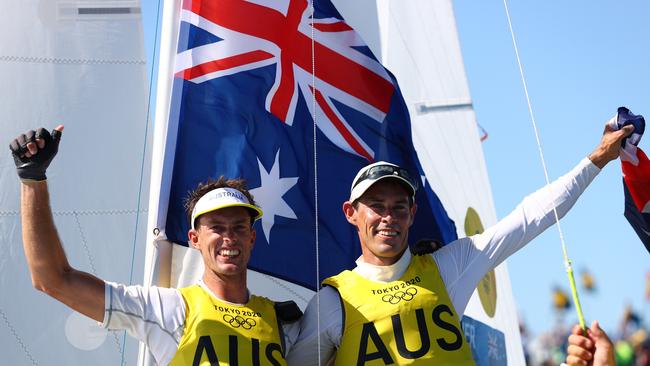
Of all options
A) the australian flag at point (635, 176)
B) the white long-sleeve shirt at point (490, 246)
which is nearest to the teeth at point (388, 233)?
the white long-sleeve shirt at point (490, 246)

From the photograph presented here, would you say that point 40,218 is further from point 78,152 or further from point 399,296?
point 78,152

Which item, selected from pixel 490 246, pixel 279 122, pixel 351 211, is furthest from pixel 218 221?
pixel 279 122

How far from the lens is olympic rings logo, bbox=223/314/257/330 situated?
8.97 ft

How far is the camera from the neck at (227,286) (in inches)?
111

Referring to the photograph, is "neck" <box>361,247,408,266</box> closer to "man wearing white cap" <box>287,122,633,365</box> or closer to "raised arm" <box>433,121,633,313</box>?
"man wearing white cap" <box>287,122,633,365</box>

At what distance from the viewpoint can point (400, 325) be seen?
2.82 metres

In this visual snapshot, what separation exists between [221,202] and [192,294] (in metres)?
0.28

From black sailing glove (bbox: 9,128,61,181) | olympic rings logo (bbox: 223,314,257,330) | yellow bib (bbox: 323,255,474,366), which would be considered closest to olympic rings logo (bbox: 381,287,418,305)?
yellow bib (bbox: 323,255,474,366)

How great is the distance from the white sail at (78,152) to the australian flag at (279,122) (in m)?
0.55

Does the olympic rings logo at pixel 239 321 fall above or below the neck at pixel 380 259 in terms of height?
below

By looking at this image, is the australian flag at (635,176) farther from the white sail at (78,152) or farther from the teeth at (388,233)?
the white sail at (78,152)

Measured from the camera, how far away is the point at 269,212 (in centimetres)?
362

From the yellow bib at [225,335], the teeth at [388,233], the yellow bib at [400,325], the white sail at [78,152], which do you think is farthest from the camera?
the white sail at [78,152]

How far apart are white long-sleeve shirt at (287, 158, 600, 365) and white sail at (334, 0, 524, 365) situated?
1.50m
